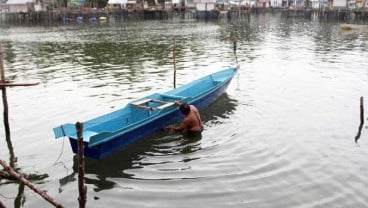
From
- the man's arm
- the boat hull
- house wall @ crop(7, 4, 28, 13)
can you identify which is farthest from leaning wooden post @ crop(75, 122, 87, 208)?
house wall @ crop(7, 4, 28, 13)

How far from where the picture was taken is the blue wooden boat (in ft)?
33.6

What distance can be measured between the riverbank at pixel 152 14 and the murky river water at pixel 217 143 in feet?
196

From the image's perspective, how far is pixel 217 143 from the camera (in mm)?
12359

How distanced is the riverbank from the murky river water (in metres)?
59.8

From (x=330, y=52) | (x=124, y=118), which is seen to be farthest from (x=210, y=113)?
(x=330, y=52)

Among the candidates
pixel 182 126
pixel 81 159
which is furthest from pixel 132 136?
pixel 81 159

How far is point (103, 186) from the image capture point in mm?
9867

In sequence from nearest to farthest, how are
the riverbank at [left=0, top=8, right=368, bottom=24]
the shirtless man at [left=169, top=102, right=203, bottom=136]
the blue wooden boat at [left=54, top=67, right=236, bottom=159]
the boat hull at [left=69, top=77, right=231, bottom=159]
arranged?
1. the blue wooden boat at [left=54, top=67, right=236, bottom=159]
2. the boat hull at [left=69, top=77, right=231, bottom=159]
3. the shirtless man at [left=169, top=102, right=203, bottom=136]
4. the riverbank at [left=0, top=8, right=368, bottom=24]

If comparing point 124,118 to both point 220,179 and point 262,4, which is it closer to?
point 220,179

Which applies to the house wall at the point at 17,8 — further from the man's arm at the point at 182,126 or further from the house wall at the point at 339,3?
the man's arm at the point at 182,126

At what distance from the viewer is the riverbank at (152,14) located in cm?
8125

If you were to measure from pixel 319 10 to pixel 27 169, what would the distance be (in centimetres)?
8623

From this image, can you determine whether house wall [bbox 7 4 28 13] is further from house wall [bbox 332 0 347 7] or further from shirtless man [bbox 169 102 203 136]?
shirtless man [bbox 169 102 203 136]

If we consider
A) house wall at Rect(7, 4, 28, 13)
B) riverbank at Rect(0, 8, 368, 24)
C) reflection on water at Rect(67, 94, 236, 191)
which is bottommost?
reflection on water at Rect(67, 94, 236, 191)
